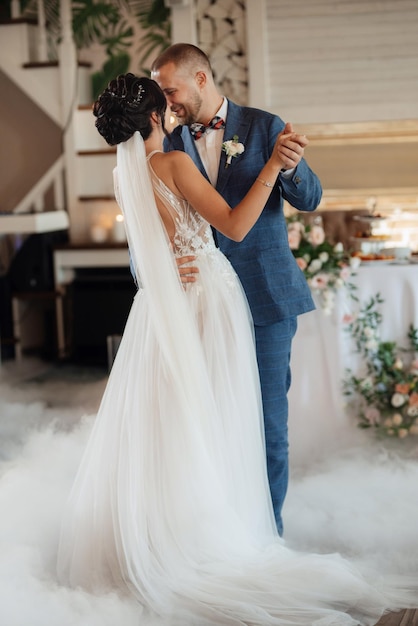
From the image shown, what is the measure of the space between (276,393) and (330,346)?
45.4 inches

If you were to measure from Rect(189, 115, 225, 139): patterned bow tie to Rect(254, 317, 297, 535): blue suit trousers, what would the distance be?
0.65 meters

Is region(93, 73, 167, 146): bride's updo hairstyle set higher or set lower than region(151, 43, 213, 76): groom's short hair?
lower

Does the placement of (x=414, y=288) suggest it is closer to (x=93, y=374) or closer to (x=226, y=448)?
(x=226, y=448)

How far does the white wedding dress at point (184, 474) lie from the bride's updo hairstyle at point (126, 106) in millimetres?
48

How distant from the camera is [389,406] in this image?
403 cm

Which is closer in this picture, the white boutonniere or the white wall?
the white boutonniere

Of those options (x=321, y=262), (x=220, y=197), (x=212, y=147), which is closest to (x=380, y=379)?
(x=321, y=262)

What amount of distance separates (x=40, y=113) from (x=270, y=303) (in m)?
4.57

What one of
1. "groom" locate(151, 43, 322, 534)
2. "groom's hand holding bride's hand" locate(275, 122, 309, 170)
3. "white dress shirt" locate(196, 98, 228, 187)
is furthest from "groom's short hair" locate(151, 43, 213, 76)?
"groom's hand holding bride's hand" locate(275, 122, 309, 170)

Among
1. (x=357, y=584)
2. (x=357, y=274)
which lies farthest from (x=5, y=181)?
(x=357, y=584)

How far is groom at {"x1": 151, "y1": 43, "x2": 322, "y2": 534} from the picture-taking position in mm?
2748

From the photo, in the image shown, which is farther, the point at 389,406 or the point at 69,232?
the point at 69,232

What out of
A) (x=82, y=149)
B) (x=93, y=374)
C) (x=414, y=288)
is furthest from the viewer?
(x=82, y=149)

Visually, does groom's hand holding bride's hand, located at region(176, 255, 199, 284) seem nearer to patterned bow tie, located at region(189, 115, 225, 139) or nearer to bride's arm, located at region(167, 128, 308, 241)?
bride's arm, located at region(167, 128, 308, 241)
